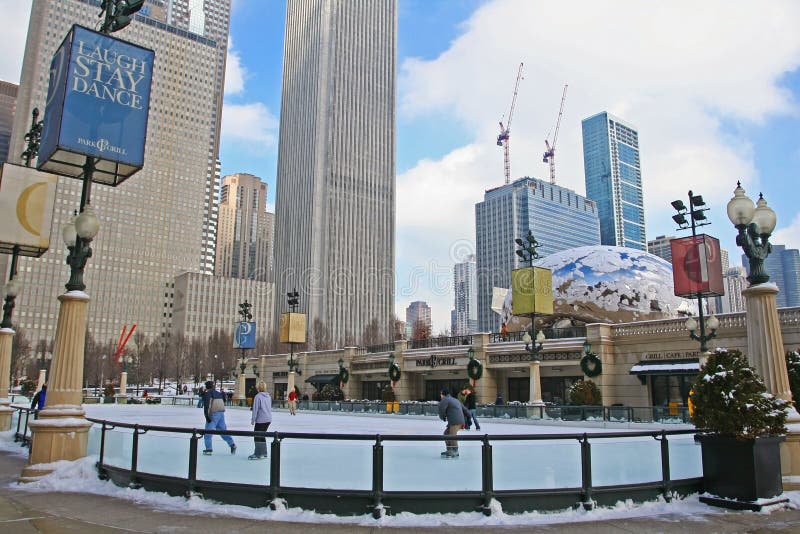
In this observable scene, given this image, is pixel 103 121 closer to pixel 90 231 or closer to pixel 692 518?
pixel 90 231

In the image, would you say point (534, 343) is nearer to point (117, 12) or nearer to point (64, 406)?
point (64, 406)

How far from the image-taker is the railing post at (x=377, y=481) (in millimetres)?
7892

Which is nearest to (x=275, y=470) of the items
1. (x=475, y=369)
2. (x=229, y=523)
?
(x=229, y=523)

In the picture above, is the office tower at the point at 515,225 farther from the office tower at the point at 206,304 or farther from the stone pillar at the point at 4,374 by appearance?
the stone pillar at the point at 4,374

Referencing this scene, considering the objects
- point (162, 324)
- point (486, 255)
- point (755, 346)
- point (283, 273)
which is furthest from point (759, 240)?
point (162, 324)

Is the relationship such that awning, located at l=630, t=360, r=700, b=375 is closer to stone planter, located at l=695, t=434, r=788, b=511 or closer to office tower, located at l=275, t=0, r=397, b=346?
stone planter, located at l=695, t=434, r=788, b=511

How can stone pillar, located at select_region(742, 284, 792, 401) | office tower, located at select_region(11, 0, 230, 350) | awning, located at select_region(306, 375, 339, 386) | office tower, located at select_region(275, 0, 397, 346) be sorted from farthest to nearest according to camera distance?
office tower, located at select_region(11, 0, 230, 350) < office tower, located at select_region(275, 0, 397, 346) < awning, located at select_region(306, 375, 339, 386) < stone pillar, located at select_region(742, 284, 792, 401)

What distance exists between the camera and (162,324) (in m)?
169

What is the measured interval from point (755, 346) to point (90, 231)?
514 inches

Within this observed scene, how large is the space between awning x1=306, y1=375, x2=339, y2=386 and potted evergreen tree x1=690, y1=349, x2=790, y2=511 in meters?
46.4

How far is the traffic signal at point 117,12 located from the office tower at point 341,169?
131 metres


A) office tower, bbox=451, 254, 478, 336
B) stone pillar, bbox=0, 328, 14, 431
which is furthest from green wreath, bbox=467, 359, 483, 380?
office tower, bbox=451, 254, 478, 336

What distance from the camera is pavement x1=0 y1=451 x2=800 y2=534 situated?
24.2 ft

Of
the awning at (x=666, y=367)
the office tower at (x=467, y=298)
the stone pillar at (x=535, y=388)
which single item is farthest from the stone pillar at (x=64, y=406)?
the office tower at (x=467, y=298)
